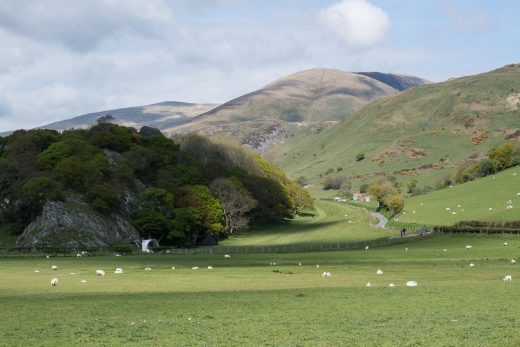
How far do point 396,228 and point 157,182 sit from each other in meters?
45.6

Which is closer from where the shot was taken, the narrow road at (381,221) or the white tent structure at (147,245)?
the white tent structure at (147,245)

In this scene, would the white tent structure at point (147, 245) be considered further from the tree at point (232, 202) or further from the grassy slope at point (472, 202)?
the grassy slope at point (472, 202)

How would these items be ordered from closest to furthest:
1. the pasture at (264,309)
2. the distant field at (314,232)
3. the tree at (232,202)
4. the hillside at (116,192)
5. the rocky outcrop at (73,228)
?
A: 1. the pasture at (264,309)
2. the rocky outcrop at (73,228)
3. the hillside at (116,192)
4. the distant field at (314,232)
5. the tree at (232,202)

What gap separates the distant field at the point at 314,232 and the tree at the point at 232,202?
245cm

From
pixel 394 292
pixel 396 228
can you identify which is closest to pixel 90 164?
pixel 396 228

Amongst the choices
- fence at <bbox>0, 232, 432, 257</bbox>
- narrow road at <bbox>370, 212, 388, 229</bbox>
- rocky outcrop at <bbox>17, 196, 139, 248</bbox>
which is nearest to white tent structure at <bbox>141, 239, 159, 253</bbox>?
fence at <bbox>0, 232, 432, 257</bbox>

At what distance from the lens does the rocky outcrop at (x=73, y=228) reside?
351ft

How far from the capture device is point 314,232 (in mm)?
131625

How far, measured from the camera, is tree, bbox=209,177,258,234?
450 feet

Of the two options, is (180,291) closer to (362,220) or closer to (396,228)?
(396,228)

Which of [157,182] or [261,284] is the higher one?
[157,182]

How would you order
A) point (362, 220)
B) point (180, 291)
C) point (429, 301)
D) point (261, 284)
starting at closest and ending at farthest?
point (429, 301), point (180, 291), point (261, 284), point (362, 220)

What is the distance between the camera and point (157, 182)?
133 meters

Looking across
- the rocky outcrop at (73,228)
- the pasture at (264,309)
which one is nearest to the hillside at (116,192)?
the rocky outcrop at (73,228)
